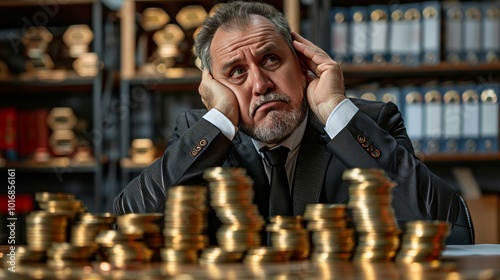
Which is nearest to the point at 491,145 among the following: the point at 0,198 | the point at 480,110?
the point at 480,110

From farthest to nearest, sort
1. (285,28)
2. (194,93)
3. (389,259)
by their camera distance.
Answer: (194,93)
(285,28)
(389,259)

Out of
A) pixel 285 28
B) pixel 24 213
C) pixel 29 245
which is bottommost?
pixel 24 213

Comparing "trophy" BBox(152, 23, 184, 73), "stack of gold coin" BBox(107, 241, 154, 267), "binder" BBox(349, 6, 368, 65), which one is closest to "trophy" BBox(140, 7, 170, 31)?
"trophy" BBox(152, 23, 184, 73)

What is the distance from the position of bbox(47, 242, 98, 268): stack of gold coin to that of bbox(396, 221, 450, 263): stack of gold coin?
0.47m

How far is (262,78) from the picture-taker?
187 cm

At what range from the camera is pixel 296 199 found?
180 centimetres

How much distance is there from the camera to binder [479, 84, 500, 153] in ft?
10.0

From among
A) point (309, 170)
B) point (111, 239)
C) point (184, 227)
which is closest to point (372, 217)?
point (184, 227)

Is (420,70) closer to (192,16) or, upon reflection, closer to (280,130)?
(192,16)

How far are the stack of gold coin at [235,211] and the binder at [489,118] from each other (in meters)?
2.15

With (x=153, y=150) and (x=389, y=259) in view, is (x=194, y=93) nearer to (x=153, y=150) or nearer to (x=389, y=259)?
(x=153, y=150)

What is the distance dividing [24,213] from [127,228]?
2.33 metres

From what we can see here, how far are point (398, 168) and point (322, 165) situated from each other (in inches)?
10.7

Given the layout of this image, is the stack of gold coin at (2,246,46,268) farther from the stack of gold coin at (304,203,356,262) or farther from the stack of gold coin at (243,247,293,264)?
the stack of gold coin at (304,203,356,262)
